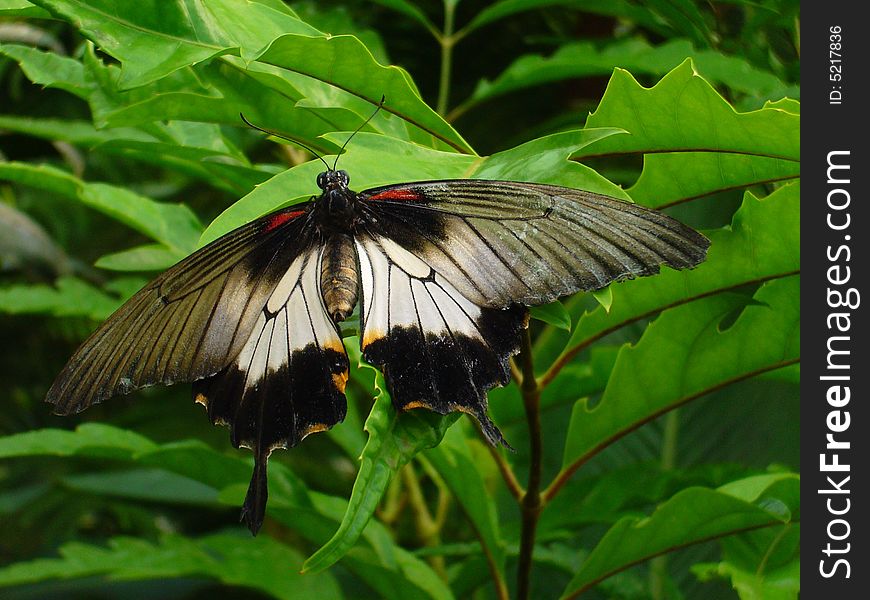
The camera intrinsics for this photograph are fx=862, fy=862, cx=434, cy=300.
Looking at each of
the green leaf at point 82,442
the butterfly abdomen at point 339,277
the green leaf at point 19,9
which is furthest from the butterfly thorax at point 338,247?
the green leaf at point 82,442

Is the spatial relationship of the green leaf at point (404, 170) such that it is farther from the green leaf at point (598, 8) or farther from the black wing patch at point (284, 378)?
the green leaf at point (598, 8)


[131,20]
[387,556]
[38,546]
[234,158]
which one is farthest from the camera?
[38,546]

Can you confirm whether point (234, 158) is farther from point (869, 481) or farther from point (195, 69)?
point (869, 481)

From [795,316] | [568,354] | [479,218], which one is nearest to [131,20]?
[479,218]

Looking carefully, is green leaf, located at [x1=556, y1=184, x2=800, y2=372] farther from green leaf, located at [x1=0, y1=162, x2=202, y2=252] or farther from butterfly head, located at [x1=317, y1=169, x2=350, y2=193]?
green leaf, located at [x1=0, y1=162, x2=202, y2=252]

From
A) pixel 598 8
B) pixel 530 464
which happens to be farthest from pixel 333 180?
pixel 598 8

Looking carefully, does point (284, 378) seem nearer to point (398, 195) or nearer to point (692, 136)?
point (398, 195)
